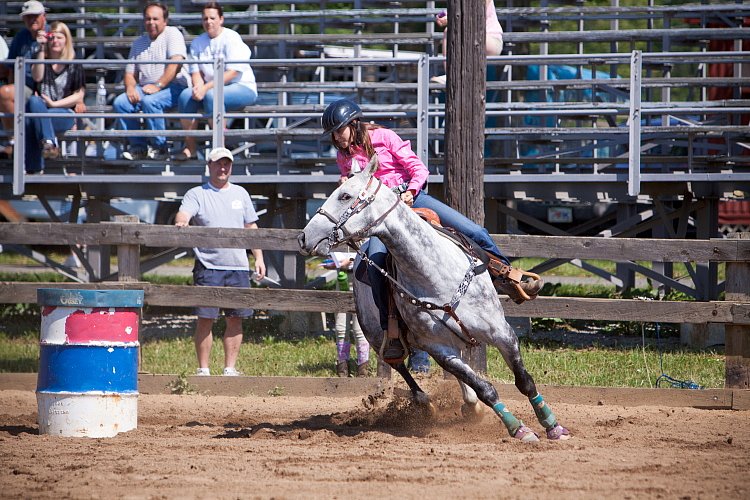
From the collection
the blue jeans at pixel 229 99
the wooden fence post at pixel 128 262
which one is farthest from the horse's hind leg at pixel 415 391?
the blue jeans at pixel 229 99

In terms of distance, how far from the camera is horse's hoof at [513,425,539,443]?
7.23 meters

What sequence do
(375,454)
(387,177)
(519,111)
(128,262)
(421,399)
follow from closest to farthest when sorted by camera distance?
1. (375,454)
2. (387,177)
3. (421,399)
4. (128,262)
5. (519,111)

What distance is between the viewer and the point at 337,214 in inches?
273

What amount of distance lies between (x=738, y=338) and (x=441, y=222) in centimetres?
312

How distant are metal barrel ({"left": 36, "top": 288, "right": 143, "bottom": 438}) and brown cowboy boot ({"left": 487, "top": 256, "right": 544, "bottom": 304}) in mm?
2807

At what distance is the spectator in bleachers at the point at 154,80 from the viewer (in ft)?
42.5

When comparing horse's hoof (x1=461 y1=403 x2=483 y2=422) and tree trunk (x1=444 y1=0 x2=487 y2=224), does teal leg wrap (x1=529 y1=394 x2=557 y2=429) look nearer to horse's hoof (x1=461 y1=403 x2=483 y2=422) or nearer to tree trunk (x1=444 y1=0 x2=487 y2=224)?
horse's hoof (x1=461 y1=403 x2=483 y2=422)

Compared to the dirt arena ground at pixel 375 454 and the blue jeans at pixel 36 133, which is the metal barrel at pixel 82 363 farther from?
the blue jeans at pixel 36 133

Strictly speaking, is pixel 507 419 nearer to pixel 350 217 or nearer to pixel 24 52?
pixel 350 217

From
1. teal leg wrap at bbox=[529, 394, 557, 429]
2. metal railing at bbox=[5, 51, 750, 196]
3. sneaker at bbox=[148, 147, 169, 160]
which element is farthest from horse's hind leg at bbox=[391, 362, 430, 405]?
sneaker at bbox=[148, 147, 169, 160]

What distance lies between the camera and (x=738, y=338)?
29.7 ft

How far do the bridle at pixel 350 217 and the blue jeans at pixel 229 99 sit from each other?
5929 millimetres

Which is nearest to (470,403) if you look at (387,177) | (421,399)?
(421,399)

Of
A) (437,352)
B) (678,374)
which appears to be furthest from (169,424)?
(678,374)
